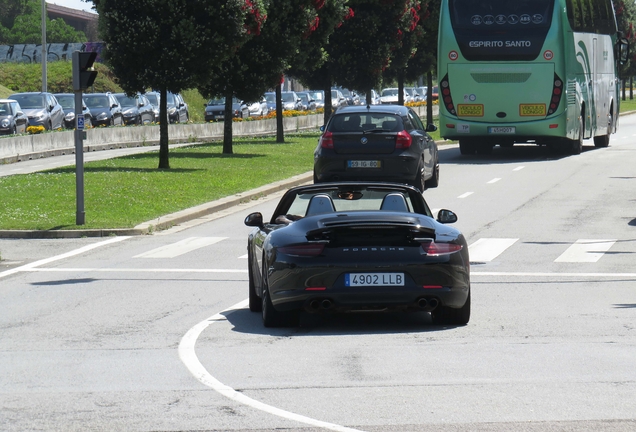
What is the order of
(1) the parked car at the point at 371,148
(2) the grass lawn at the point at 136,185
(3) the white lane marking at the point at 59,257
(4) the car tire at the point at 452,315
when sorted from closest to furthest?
(4) the car tire at the point at 452,315
(3) the white lane marking at the point at 59,257
(2) the grass lawn at the point at 136,185
(1) the parked car at the point at 371,148

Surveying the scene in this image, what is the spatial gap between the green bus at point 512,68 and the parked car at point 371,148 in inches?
348

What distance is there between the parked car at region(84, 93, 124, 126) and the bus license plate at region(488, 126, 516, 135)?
20.4 m

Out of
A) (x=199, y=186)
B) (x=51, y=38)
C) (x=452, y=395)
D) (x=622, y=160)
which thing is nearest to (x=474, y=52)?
(x=622, y=160)

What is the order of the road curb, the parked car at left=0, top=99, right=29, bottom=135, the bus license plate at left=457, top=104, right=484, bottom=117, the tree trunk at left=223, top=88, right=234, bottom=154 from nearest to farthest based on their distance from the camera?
the road curb < the bus license plate at left=457, top=104, right=484, bottom=117 < the tree trunk at left=223, top=88, right=234, bottom=154 < the parked car at left=0, top=99, right=29, bottom=135

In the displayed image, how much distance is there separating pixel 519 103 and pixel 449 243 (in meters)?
23.4

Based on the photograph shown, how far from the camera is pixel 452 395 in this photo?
699cm

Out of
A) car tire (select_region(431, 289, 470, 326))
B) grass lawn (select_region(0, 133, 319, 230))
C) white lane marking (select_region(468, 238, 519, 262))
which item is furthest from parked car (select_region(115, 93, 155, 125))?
car tire (select_region(431, 289, 470, 326))

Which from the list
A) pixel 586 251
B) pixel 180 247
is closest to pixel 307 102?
Result: pixel 180 247

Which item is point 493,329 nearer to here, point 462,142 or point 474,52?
point 474,52

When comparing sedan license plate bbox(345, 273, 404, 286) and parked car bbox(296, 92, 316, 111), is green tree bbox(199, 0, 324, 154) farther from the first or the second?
parked car bbox(296, 92, 316, 111)

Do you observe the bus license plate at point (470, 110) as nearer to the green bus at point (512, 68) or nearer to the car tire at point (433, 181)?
the green bus at point (512, 68)

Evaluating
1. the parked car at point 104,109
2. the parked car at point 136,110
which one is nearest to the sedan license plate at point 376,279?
the parked car at point 104,109

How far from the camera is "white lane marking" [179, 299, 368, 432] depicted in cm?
633

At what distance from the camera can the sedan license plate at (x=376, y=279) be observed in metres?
9.33
